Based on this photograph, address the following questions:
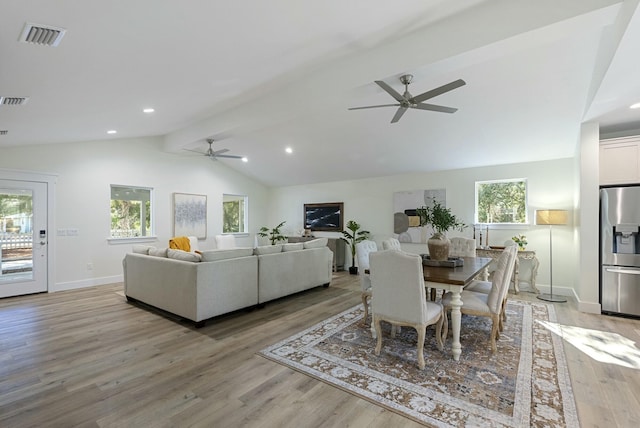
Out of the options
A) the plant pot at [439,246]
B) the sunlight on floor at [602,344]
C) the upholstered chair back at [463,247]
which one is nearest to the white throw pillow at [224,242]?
the upholstered chair back at [463,247]

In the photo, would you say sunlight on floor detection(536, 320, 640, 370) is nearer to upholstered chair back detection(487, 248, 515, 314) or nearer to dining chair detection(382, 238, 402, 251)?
upholstered chair back detection(487, 248, 515, 314)

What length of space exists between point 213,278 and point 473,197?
5.17 metres

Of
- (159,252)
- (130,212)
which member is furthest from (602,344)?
(130,212)

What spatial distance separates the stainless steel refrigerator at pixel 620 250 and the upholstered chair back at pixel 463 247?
161 cm

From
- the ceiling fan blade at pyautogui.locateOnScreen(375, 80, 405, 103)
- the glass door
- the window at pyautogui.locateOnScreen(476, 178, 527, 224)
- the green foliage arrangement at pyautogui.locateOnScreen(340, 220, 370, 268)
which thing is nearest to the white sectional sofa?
the glass door

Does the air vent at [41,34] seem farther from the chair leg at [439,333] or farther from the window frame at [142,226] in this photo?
the window frame at [142,226]

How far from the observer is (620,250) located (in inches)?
164

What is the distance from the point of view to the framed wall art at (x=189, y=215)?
7.41 meters

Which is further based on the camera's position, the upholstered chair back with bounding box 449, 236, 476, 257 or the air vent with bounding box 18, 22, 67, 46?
the upholstered chair back with bounding box 449, 236, 476, 257

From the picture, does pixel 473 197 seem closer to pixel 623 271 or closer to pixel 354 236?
pixel 623 271

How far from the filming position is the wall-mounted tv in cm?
827

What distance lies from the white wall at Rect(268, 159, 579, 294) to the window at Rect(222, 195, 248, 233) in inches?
74.3

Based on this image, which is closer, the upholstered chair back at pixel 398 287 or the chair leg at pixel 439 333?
the upholstered chair back at pixel 398 287

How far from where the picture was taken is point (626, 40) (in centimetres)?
228
